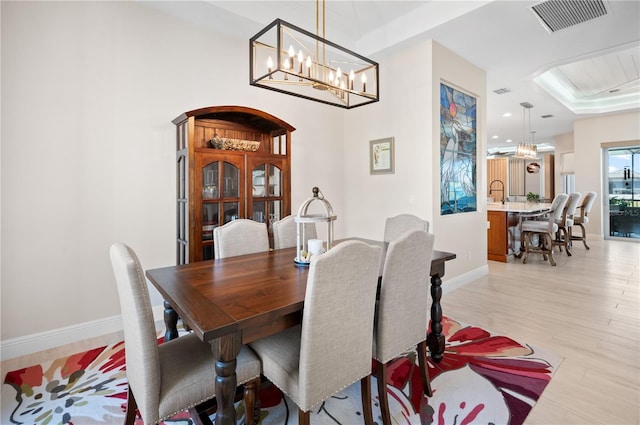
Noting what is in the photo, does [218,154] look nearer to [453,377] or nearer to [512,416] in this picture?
[453,377]

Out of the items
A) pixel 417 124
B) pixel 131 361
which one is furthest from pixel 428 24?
pixel 131 361

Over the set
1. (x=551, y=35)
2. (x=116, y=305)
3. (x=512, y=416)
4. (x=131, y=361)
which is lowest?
(x=512, y=416)

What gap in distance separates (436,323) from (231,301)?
1531 mm

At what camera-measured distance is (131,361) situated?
136 centimetres

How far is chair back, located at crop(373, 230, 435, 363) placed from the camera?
165 cm

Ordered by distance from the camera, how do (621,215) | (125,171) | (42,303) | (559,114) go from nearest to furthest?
(42,303) < (125,171) < (559,114) < (621,215)

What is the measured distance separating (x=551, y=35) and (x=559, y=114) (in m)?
4.58

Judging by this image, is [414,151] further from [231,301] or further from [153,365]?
[153,365]

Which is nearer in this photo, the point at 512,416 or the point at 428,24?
the point at 512,416

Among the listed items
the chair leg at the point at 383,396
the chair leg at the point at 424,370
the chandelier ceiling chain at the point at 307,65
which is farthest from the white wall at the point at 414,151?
the chair leg at the point at 383,396

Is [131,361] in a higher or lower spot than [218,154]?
lower

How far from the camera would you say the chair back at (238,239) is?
2445 millimetres

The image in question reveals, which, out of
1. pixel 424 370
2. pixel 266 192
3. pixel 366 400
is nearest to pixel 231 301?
pixel 366 400

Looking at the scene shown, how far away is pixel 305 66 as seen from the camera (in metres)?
2.71
